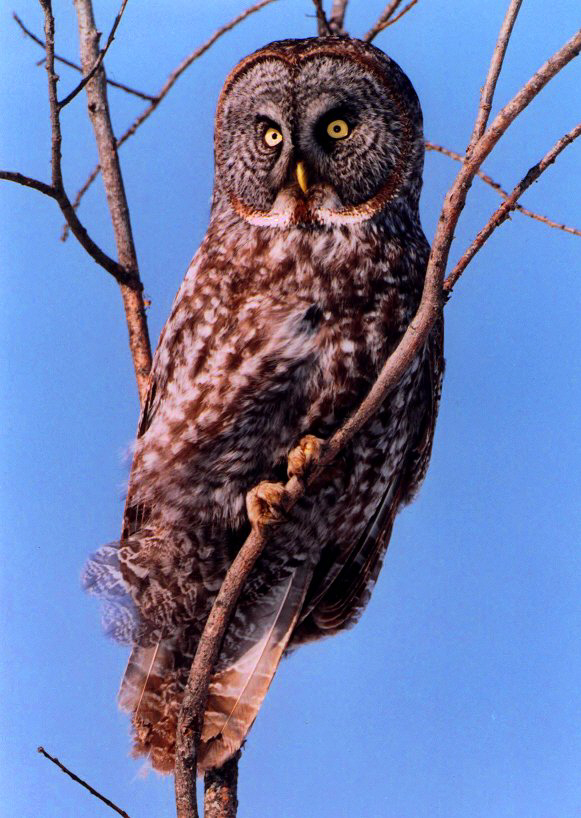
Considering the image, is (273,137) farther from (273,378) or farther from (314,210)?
(273,378)

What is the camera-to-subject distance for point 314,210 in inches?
106

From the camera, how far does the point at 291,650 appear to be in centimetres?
322

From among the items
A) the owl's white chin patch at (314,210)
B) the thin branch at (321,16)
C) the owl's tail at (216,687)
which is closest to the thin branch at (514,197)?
the owl's white chin patch at (314,210)

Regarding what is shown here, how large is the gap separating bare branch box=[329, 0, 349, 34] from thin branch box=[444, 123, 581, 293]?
1822 millimetres

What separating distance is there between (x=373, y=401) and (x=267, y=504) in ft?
1.57

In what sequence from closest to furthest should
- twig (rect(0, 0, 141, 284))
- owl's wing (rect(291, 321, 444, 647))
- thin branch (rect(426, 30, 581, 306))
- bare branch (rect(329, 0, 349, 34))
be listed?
thin branch (rect(426, 30, 581, 306)) < twig (rect(0, 0, 141, 284)) < owl's wing (rect(291, 321, 444, 647)) < bare branch (rect(329, 0, 349, 34))

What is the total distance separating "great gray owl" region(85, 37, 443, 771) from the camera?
8.36 feet

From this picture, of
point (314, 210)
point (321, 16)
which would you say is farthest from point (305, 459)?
point (321, 16)

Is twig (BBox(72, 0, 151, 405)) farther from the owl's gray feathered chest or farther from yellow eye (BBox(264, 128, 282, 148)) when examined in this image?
yellow eye (BBox(264, 128, 282, 148))

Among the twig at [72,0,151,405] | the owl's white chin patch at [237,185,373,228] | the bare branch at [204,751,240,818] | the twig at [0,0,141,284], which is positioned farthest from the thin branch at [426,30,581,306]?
the bare branch at [204,751,240,818]

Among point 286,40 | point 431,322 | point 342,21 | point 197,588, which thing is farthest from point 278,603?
point 342,21

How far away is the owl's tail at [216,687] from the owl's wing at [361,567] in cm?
11

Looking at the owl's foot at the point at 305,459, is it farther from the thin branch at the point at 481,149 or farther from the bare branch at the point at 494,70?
the bare branch at the point at 494,70

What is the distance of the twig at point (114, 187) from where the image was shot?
3234 mm
